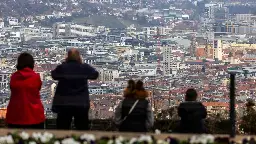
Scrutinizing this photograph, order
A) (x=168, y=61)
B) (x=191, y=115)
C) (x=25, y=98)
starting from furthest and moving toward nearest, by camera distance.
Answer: (x=168, y=61) → (x=25, y=98) → (x=191, y=115)

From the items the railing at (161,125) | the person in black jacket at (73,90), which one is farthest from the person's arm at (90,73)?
the railing at (161,125)

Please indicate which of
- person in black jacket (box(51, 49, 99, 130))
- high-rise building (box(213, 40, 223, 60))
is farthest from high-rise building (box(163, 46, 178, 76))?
person in black jacket (box(51, 49, 99, 130))

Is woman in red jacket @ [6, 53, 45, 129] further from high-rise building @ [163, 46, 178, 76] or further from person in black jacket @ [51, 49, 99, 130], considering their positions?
high-rise building @ [163, 46, 178, 76]

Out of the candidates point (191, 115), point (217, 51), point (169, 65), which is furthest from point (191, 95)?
point (217, 51)

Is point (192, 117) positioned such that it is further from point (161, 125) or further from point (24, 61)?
point (24, 61)

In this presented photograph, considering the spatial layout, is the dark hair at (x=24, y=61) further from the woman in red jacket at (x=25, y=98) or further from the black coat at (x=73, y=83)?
the black coat at (x=73, y=83)

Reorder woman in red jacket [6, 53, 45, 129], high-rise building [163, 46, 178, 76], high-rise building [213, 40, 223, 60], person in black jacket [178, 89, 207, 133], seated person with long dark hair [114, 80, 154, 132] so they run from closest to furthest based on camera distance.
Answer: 1. seated person with long dark hair [114, 80, 154, 132]
2. person in black jacket [178, 89, 207, 133]
3. woman in red jacket [6, 53, 45, 129]
4. high-rise building [163, 46, 178, 76]
5. high-rise building [213, 40, 223, 60]

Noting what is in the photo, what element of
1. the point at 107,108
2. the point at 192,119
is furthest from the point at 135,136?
the point at 107,108
